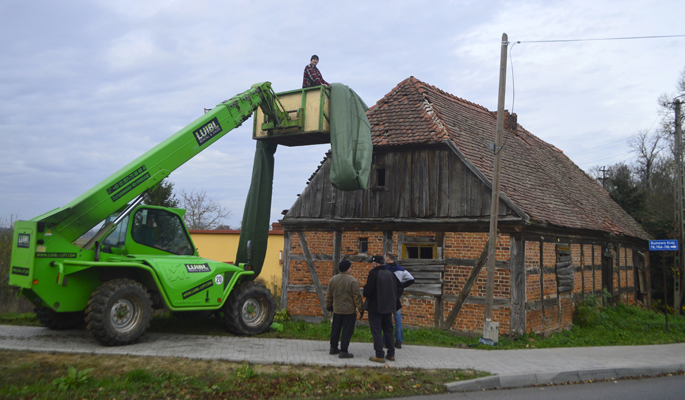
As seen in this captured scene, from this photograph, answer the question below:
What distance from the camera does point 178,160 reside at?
891cm

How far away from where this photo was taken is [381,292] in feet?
26.3

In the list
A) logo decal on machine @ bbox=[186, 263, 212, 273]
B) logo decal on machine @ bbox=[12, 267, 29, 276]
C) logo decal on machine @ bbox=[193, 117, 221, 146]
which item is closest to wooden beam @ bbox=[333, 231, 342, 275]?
logo decal on machine @ bbox=[186, 263, 212, 273]

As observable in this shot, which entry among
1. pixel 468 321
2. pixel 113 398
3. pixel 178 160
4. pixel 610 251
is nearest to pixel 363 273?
pixel 468 321

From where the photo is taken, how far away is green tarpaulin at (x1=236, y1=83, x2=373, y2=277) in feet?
34.6

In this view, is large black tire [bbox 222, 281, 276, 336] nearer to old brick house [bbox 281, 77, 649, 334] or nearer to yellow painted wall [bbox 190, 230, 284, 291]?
old brick house [bbox 281, 77, 649, 334]

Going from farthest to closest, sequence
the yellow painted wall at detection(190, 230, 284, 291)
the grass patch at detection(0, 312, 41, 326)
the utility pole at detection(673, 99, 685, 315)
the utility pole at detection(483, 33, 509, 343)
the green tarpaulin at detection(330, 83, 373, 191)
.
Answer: the yellow painted wall at detection(190, 230, 284, 291) < the utility pole at detection(673, 99, 685, 315) < the grass patch at detection(0, 312, 41, 326) < the green tarpaulin at detection(330, 83, 373, 191) < the utility pole at detection(483, 33, 509, 343)

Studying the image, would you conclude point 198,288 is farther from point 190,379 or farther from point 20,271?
point 190,379

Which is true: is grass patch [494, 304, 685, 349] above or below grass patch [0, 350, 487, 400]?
below

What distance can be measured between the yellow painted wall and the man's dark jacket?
13.9m

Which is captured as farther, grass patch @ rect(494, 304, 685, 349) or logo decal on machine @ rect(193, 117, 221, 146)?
grass patch @ rect(494, 304, 685, 349)

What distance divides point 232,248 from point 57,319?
13105 millimetres

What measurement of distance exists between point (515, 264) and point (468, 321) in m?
1.68

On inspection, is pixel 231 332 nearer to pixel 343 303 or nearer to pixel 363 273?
pixel 343 303

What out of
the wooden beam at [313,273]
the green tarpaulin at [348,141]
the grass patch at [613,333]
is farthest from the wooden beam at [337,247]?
the grass patch at [613,333]
